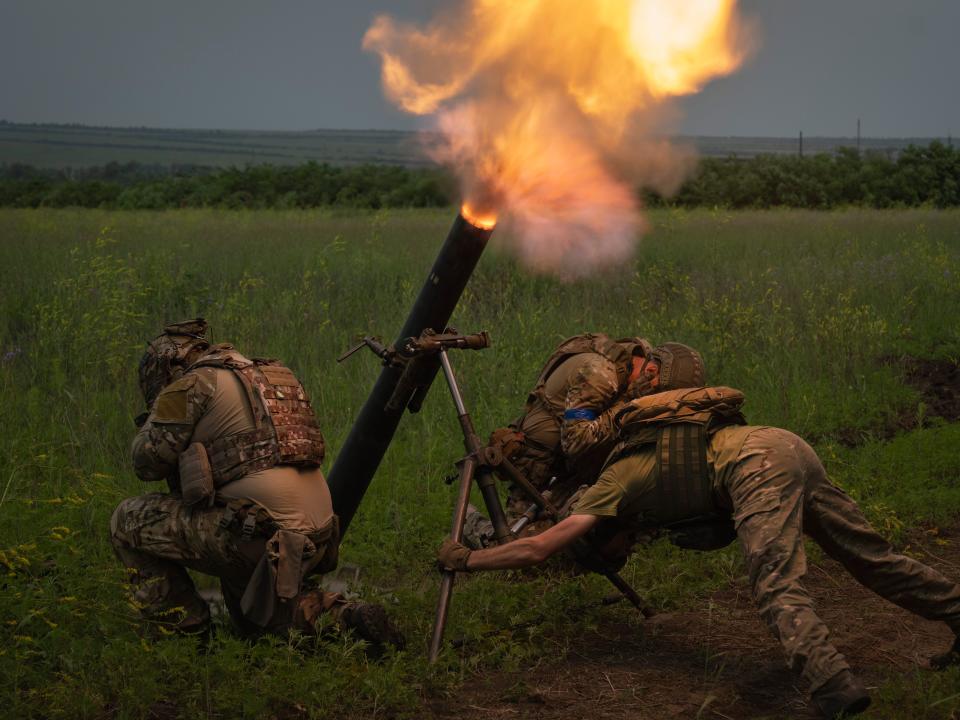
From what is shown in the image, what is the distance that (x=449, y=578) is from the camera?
17.2 feet

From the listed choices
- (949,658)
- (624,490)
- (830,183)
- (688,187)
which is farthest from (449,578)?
(830,183)

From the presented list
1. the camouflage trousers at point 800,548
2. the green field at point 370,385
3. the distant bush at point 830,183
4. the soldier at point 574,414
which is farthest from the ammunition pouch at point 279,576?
the distant bush at point 830,183

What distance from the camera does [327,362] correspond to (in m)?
10.3

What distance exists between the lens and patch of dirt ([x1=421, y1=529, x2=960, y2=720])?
4.88m

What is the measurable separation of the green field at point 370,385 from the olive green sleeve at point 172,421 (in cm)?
63

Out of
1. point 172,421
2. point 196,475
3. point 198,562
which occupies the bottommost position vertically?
point 198,562

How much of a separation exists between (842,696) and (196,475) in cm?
275

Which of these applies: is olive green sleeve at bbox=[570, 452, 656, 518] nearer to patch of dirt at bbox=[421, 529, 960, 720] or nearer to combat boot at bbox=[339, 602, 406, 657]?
patch of dirt at bbox=[421, 529, 960, 720]

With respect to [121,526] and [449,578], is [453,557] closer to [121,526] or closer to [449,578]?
[449,578]

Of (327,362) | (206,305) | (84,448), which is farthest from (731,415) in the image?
(206,305)

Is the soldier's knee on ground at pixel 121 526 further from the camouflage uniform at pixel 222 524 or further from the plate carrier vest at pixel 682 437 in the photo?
the plate carrier vest at pixel 682 437

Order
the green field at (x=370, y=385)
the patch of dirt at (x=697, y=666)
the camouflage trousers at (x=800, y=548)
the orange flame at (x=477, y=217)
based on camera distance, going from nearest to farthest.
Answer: the camouflage trousers at (x=800, y=548) → the patch of dirt at (x=697, y=666) → the green field at (x=370, y=385) → the orange flame at (x=477, y=217)

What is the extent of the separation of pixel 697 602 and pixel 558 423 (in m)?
1.24

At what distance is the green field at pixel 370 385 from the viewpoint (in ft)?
16.4
